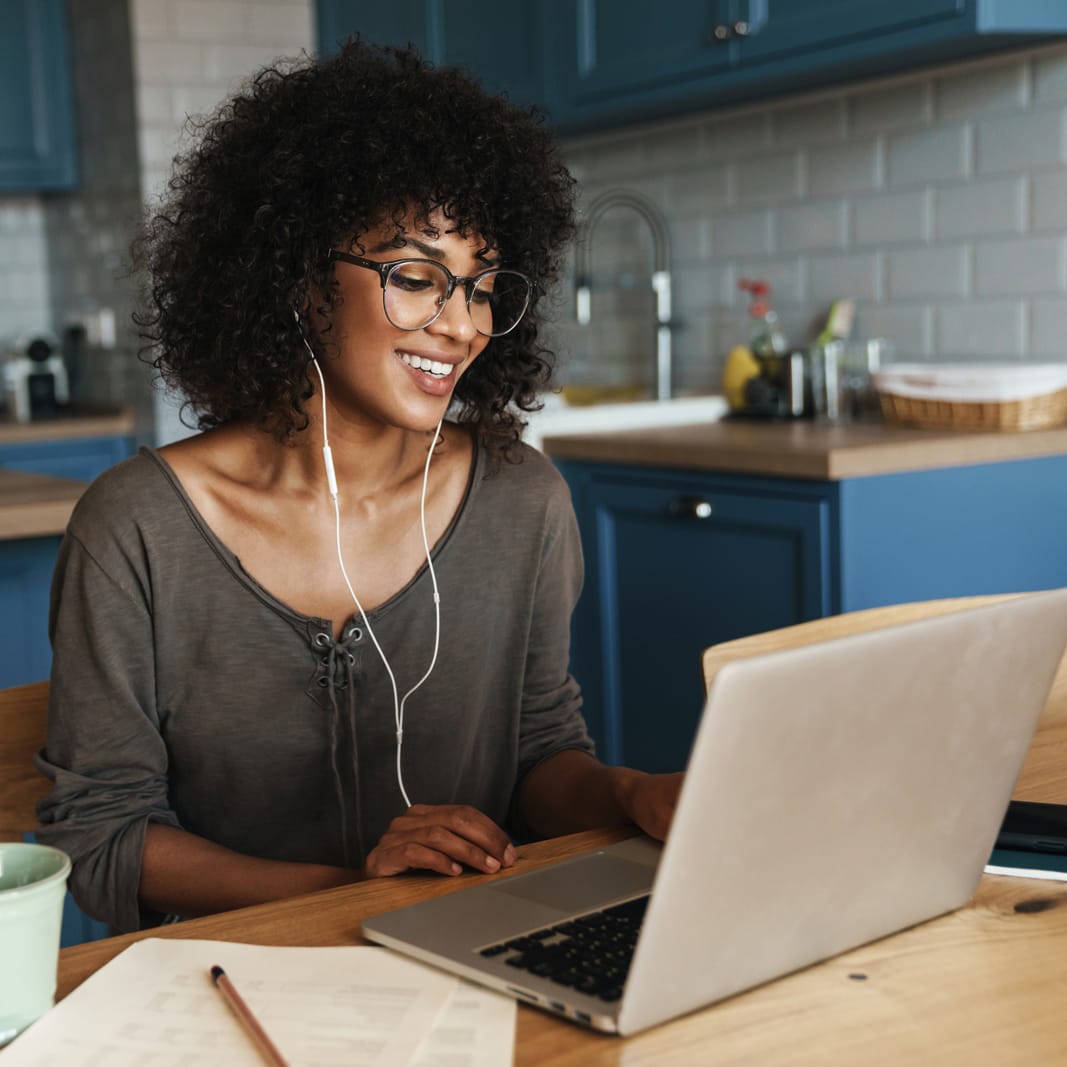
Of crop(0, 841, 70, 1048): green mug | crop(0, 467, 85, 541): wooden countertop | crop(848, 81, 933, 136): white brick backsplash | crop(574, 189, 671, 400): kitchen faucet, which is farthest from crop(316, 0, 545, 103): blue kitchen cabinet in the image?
crop(0, 841, 70, 1048): green mug

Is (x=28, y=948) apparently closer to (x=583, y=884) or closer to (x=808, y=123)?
(x=583, y=884)

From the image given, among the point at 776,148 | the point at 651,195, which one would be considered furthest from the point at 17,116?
the point at 776,148

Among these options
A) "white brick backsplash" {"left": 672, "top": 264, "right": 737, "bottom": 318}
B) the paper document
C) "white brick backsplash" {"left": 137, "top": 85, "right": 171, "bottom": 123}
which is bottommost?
the paper document

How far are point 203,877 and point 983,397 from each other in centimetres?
183

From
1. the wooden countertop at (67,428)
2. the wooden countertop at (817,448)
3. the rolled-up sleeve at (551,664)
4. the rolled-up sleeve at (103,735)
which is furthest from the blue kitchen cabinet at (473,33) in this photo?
the rolled-up sleeve at (103,735)

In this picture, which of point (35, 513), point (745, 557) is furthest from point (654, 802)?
point (745, 557)

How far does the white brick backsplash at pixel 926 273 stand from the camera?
2914mm

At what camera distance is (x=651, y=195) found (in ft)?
12.0

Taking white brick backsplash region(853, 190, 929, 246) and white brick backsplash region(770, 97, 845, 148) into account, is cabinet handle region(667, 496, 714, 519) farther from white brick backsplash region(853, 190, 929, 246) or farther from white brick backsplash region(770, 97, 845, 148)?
white brick backsplash region(770, 97, 845, 148)

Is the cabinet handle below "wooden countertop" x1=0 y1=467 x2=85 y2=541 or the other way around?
below

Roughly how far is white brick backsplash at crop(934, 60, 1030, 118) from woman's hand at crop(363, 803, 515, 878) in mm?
2257

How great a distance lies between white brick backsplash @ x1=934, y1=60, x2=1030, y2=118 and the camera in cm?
275

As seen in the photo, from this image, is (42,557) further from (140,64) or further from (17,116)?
(17,116)

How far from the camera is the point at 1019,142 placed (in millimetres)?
2758
